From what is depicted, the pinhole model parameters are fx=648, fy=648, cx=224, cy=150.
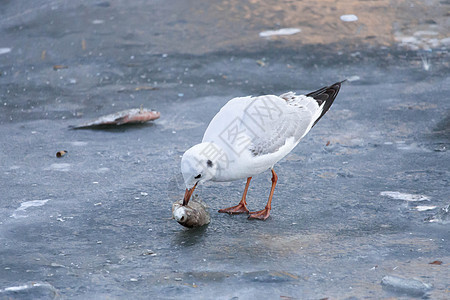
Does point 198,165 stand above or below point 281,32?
above

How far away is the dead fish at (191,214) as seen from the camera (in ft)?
13.7

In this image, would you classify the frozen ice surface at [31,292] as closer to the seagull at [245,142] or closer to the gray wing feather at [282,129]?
the seagull at [245,142]

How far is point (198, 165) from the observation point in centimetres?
411

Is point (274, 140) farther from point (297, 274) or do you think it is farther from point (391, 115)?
point (391, 115)

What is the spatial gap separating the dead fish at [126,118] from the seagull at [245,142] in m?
1.76

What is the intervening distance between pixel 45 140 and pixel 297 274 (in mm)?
3244

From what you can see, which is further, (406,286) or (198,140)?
(198,140)

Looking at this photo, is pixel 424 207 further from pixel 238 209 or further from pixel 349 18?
pixel 349 18

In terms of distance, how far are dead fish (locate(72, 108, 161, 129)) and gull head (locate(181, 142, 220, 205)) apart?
2105mm

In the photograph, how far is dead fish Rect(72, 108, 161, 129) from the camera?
6.20 m

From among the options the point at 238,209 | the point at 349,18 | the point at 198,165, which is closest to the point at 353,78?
the point at 349,18

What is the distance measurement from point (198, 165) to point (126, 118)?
90.3 inches

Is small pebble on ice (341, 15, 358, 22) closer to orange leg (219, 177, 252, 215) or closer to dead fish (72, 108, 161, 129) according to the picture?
dead fish (72, 108, 161, 129)

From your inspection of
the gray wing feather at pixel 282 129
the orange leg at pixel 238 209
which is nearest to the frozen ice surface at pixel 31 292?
the orange leg at pixel 238 209
